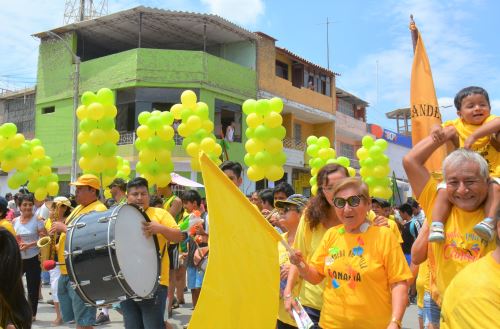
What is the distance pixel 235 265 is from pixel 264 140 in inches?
341

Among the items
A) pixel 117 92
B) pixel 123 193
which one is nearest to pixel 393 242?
pixel 123 193

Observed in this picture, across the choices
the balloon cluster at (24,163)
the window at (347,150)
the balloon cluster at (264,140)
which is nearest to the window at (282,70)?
the window at (347,150)

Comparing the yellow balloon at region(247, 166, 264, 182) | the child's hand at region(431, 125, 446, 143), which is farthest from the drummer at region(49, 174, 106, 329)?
the yellow balloon at region(247, 166, 264, 182)

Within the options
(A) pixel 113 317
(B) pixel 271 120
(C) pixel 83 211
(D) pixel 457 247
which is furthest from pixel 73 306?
(B) pixel 271 120

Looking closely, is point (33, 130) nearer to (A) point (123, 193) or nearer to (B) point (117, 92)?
(B) point (117, 92)

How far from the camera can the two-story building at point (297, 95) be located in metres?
24.6

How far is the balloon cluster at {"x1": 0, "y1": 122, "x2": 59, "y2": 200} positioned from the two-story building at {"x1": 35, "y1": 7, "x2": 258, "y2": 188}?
8.50 metres

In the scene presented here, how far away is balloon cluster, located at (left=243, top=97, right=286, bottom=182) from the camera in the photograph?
11055mm

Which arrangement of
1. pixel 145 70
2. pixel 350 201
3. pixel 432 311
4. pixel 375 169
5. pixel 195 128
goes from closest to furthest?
pixel 350 201
pixel 432 311
pixel 195 128
pixel 375 169
pixel 145 70

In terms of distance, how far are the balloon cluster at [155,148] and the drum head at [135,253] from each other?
235 inches

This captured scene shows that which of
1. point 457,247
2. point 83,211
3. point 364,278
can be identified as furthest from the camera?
point 83,211

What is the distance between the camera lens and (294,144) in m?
27.2

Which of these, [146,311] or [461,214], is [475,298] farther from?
[146,311]

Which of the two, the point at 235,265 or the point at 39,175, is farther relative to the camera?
the point at 39,175
